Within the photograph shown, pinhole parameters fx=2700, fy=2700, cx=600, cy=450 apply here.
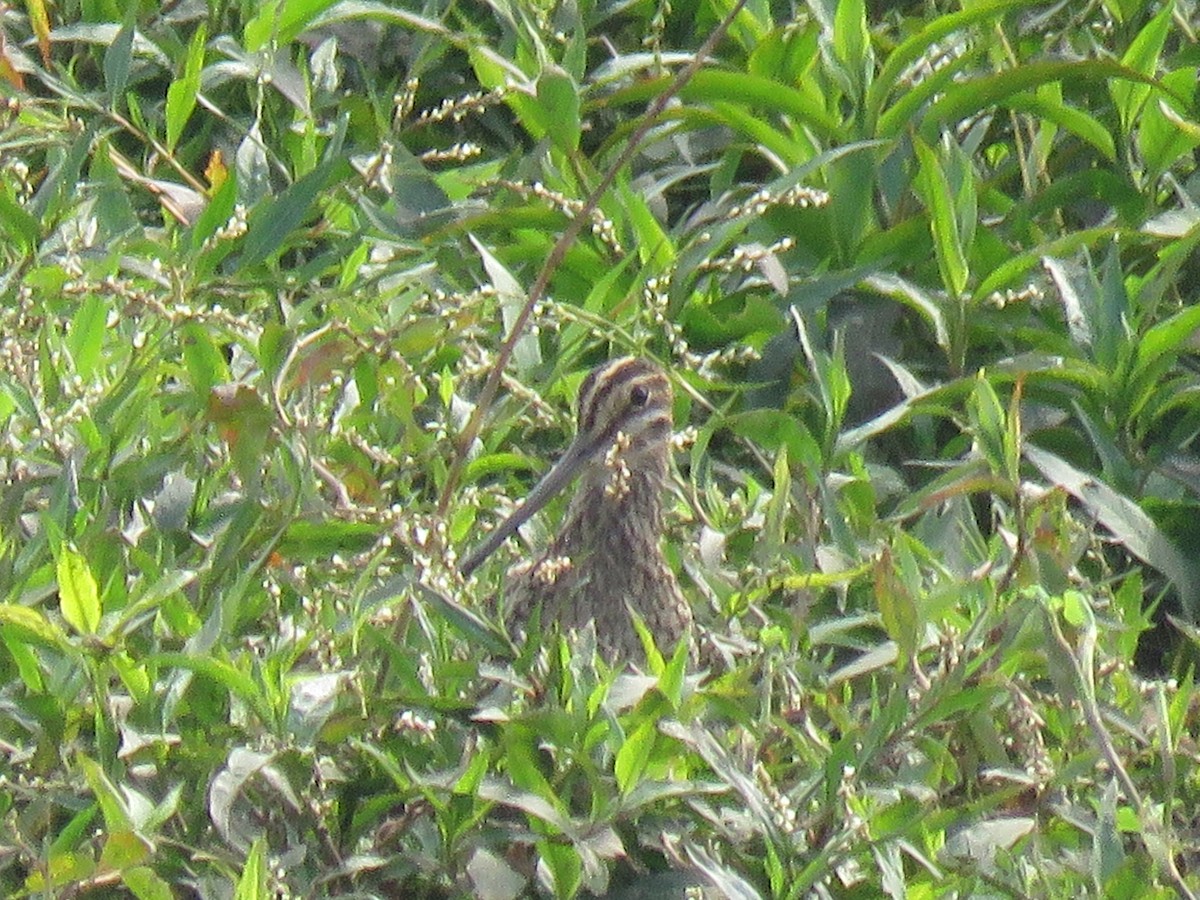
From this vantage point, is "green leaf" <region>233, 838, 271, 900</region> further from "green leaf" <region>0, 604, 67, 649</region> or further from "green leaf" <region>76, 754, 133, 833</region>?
"green leaf" <region>0, 604, 67, 649</region>

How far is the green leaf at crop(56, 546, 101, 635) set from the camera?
336cm

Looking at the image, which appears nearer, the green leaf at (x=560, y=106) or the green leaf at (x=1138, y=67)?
the green leaf at (x=560, y=106)

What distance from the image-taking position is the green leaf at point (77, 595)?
132 inches

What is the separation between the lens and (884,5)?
567 centimetres

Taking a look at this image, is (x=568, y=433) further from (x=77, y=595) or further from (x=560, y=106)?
(x=77, y=595)

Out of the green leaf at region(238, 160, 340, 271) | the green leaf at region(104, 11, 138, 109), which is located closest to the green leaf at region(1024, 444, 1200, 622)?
the green leaf at region(238, 160, 340, 271)

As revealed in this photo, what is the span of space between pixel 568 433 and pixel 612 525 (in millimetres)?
237

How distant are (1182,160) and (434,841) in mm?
2494

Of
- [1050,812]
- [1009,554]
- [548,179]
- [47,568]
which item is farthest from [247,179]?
[1050,812]

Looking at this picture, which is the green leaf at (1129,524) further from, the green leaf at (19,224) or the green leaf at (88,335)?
the green leaf at (19,224)

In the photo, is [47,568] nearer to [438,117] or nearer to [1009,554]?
[438,117]

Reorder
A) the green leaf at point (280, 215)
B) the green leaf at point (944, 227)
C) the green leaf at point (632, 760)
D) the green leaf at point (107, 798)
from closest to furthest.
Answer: the green leaf at point (107, 798) < the green leaf at point (632, 760) < the green leaf at point (280, 215) < the green leaf at point (944, 227)

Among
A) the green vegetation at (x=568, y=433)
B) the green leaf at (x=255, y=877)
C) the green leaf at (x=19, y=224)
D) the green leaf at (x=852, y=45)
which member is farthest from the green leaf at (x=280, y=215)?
the green leaf at (x=255, y=877)

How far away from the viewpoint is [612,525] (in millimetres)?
4398
